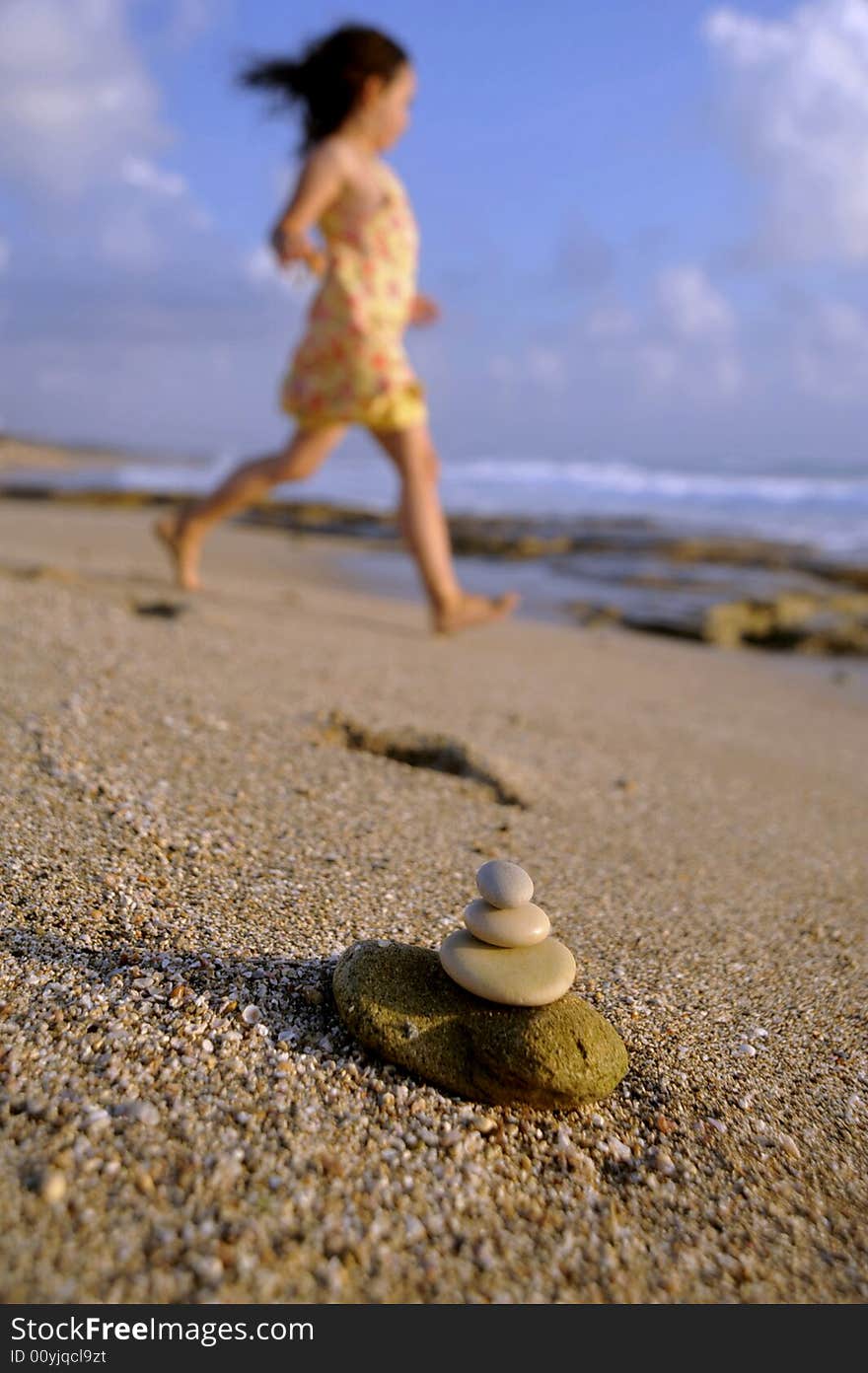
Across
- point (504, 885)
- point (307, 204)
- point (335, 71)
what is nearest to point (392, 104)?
point (335, 71)

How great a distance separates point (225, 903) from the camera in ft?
4.97

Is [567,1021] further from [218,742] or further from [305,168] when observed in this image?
[305,168]

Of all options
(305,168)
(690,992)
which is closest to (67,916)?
(690,992)

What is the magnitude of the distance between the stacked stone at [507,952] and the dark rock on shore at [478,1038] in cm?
3

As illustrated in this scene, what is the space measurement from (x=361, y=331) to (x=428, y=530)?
824 millimetres

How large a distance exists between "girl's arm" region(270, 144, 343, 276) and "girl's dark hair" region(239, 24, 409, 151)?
237mm

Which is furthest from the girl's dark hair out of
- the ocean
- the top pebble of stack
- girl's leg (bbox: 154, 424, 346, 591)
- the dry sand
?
the ocean

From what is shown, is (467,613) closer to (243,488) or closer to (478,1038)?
(243,488)

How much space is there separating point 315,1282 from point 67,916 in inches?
25.7

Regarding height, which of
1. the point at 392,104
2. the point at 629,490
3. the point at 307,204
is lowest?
the point at 629,490

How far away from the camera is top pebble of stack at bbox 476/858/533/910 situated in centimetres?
127

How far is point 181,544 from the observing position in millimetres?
4633

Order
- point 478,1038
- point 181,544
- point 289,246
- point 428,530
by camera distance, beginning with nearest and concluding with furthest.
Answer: point 478,1038 → point 289,246 → point 428,530 → point 181,544

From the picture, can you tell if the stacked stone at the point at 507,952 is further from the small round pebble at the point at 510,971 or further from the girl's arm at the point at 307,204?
the girl's arm at the point at 307,204
